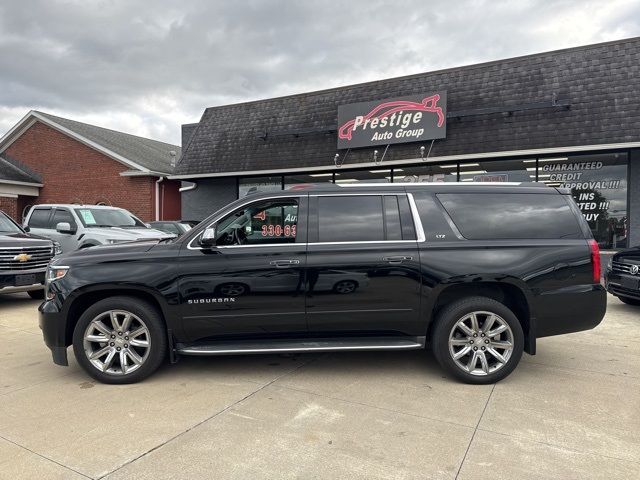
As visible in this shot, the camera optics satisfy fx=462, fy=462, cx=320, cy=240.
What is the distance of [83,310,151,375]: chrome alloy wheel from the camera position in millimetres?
4285

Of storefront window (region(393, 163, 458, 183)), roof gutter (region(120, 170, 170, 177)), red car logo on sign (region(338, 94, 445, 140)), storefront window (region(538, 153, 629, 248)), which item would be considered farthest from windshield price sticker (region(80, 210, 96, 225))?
storefront window (region(538, 153, 629, 248))

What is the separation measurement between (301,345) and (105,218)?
8.10 meters

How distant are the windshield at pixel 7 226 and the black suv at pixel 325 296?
5.46 m

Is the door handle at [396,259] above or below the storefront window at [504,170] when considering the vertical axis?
below

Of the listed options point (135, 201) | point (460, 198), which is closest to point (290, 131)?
point (135, 201)

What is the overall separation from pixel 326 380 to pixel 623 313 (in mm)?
5734

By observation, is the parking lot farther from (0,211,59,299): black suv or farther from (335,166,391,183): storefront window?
(335,166,391,183): storefront window

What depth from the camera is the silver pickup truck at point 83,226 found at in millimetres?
9664

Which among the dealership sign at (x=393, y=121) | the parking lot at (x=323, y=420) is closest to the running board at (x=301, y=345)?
the parking lot at (x=323, y=420)

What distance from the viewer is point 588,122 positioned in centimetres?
1041

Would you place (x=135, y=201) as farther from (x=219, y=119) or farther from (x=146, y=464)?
(x=146, y=464)

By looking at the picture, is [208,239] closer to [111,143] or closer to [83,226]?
[83,226]

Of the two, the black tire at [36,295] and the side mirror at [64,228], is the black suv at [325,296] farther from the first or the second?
the side mirror at [64,228]

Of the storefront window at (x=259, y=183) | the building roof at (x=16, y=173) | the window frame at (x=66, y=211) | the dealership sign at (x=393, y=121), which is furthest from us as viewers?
the building roof at (x=16, y=173)
